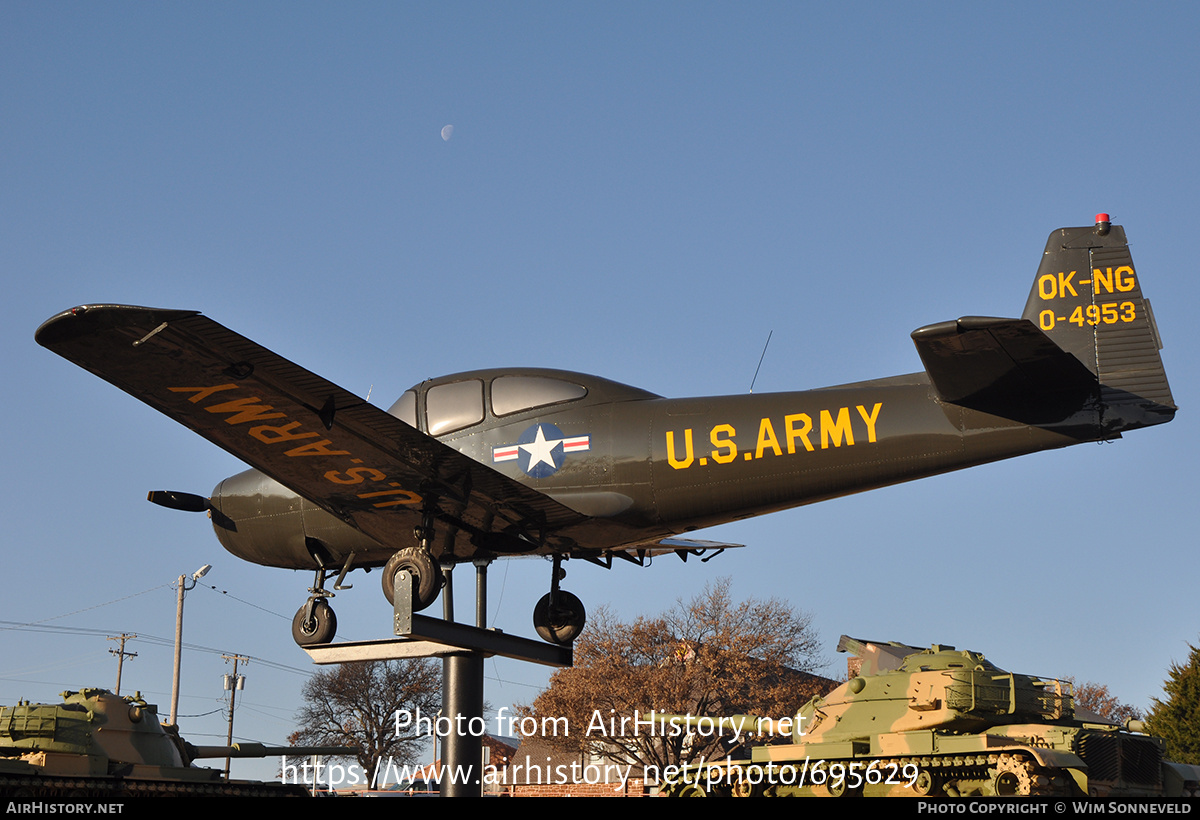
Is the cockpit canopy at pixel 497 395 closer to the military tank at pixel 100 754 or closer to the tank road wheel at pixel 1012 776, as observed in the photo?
the military tank at pixel 100 754

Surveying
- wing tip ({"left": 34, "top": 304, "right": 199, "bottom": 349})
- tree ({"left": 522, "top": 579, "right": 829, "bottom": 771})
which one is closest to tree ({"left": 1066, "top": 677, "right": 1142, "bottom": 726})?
tree ({"left": 522, "top": 579, "right": 829, "bottom": 771})

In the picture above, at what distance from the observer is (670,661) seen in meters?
43.1

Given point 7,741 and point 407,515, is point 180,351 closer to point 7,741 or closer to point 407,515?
point 407,515

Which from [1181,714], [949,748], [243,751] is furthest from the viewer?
[1181,714]

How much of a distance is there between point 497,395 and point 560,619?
2.70 meters

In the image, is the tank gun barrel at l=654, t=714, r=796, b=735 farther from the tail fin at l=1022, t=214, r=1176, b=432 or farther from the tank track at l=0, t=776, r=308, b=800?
the tail fin at l=1022, t=214, r=1176, b=432

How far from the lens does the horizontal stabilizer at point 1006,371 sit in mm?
9148

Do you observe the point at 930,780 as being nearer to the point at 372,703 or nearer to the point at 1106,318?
the point at 1106,318

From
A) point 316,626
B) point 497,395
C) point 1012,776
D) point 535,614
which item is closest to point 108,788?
point 316,626

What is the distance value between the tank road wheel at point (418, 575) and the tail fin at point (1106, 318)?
20.0ft

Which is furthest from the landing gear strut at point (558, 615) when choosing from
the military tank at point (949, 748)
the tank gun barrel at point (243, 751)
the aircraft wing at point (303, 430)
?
the tank gun barrel at point (243, 751)

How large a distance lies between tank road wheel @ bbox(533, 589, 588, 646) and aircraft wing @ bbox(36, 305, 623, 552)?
118cm

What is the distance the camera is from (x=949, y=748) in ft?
44.0

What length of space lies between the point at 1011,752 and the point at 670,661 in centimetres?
3083
